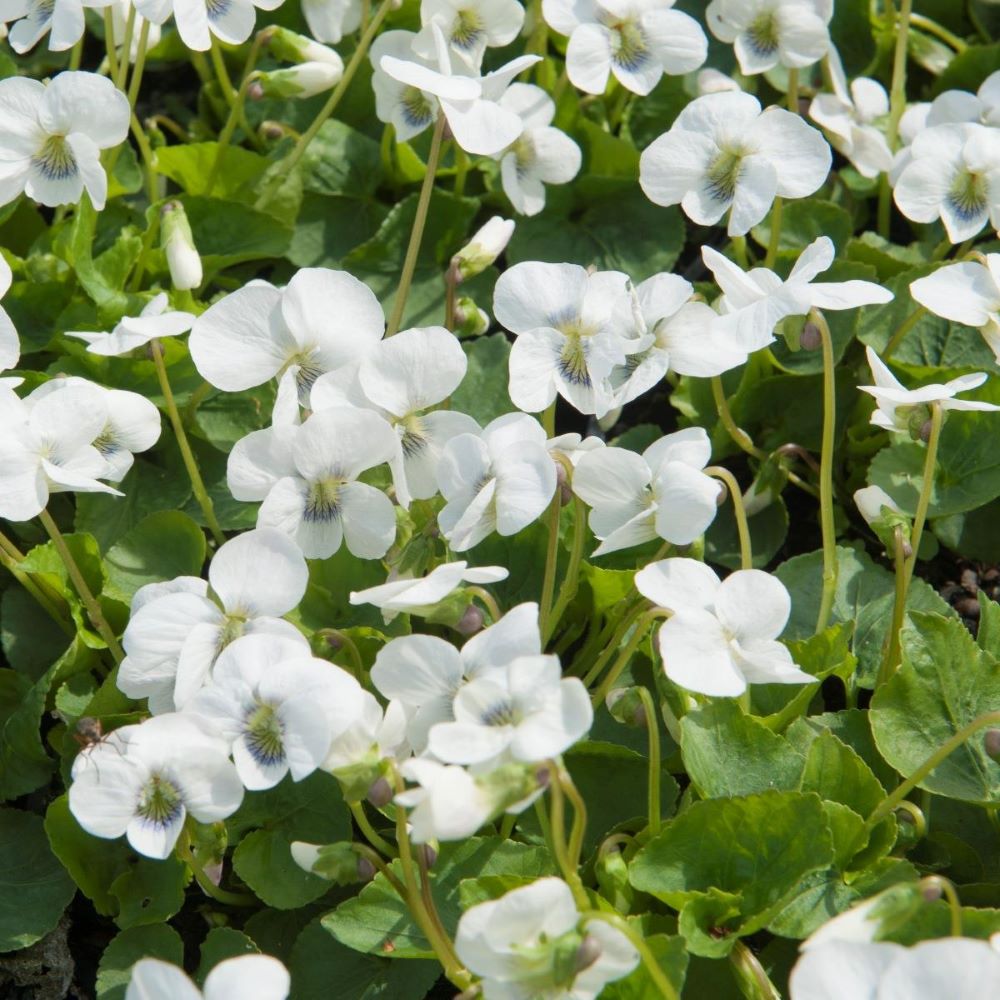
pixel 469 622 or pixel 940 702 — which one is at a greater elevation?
pixel 469 622

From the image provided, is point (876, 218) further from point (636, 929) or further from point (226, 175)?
point (636, 929)

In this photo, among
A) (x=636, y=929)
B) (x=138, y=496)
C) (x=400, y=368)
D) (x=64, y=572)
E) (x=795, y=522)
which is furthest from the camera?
(x=795, y=522)

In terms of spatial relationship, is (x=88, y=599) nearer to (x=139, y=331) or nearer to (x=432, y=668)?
(x=139, y=331)

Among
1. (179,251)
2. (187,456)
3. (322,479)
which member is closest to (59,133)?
(179,251)

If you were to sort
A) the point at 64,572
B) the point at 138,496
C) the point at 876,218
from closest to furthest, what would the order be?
the point at 64,572 < the point at 138,496 < the point at 876,218

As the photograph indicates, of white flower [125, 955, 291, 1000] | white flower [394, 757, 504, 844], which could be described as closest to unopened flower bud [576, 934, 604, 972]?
white flower [394, 757, 504, 844]

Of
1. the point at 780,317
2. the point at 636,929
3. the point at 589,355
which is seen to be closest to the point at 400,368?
the point at 589,355
